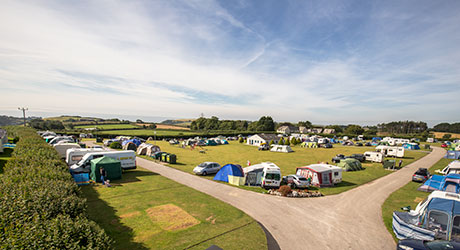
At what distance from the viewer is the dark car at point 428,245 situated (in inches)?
293

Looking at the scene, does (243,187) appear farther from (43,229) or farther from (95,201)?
(43,229)

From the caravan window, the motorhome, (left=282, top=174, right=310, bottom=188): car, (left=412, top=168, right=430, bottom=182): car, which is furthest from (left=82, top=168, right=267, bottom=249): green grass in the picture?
the motorhome

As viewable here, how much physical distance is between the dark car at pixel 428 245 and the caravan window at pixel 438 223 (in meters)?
1.76

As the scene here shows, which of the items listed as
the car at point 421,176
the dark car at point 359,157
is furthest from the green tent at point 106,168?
the dark car at point 359,157

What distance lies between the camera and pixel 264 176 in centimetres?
1706

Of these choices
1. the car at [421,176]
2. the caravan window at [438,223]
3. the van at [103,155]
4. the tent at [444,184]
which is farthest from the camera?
the car at [421,176]

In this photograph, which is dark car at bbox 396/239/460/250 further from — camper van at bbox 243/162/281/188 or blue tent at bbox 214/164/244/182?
blue tent at bbox 214/164/244/182

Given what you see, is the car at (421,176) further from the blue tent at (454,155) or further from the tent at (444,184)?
the blue tent at (454,155)

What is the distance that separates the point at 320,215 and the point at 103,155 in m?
19.3

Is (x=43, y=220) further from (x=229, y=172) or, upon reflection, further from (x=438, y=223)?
(x=438, y=223)

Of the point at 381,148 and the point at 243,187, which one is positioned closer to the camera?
the point at 243,187

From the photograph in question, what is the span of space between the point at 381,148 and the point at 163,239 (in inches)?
1610

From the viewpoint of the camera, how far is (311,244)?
9.32m

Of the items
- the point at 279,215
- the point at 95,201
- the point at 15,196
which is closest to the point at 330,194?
the point at 279,215
